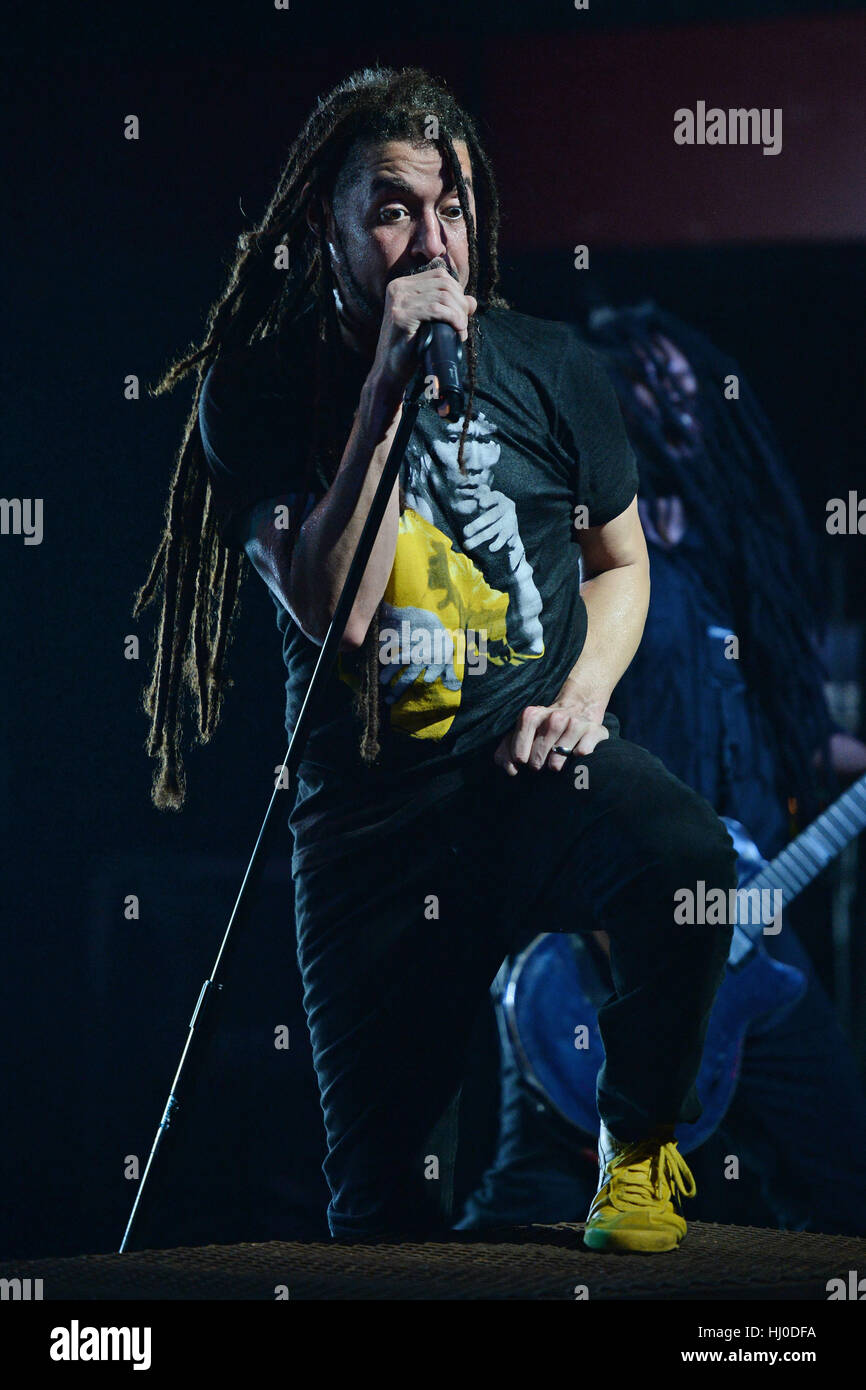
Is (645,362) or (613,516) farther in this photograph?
(645,362)

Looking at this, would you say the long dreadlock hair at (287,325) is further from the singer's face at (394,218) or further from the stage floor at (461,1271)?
the stage floor at (461,1271)

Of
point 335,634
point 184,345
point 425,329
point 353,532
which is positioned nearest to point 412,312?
point 425,329

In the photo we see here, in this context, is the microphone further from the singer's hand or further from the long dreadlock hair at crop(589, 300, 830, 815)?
the long dreadlock hair at crop(589, 300, 830, 815)

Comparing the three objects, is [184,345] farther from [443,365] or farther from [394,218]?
[443,365]

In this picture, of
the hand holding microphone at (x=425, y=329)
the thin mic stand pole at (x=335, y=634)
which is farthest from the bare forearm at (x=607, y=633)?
the hand holding microphone at (x=425, y=329)

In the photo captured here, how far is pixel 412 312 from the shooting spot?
1.58 m

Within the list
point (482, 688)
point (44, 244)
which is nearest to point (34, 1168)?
point (482, 688)

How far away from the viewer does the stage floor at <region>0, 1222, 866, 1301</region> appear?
1.56 metres

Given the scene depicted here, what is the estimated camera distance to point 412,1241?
180 centimetres

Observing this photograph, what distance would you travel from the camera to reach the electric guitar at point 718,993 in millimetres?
2430

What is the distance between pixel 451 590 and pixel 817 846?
98cm

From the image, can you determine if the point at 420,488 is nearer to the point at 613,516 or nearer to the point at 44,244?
the point at 613,516

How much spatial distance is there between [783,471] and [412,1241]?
1.51 m

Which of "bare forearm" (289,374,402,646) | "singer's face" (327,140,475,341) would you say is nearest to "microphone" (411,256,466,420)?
"bare forearm" (289,374,402,646)
